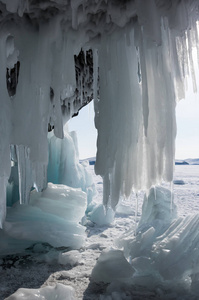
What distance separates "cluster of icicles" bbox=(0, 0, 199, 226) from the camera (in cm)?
278

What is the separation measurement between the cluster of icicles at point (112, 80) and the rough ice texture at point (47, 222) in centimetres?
251

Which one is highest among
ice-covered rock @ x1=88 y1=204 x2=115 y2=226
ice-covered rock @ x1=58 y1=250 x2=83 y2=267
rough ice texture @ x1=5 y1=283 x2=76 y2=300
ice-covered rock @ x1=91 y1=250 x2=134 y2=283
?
rough ice texture @ x1=5 y1=283 x2=76 y2=300

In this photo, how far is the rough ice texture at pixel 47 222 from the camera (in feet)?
17.3

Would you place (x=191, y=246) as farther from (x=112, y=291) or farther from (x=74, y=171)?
(x=74, y=171)

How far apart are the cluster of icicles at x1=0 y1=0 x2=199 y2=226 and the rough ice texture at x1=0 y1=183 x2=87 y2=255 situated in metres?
2.51

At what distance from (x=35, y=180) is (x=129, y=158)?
59.2 inches

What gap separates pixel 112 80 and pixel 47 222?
12.6 ft

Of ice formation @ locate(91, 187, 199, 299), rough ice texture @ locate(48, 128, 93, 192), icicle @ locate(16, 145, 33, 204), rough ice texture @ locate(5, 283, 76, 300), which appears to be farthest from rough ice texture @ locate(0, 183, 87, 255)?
rough ice texture @ locate(48, 128, 93, 192)

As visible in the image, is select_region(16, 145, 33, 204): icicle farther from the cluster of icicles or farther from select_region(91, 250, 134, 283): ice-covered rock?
select_region(91, 250, 134, 283): ice-covered rock

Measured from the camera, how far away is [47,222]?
5750 millimetres

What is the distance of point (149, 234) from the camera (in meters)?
4.38

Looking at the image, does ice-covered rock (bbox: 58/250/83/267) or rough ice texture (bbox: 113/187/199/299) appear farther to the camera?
ice-covered rock (bbox: 58/250/83/267)

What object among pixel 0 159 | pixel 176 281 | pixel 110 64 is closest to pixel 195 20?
pixel 110 64

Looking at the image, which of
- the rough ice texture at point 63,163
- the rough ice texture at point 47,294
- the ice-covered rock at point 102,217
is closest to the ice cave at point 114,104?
the rough ice texture at point 47,294
